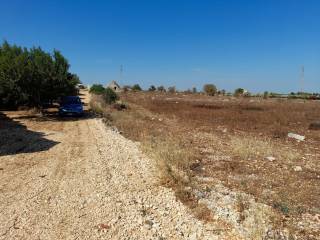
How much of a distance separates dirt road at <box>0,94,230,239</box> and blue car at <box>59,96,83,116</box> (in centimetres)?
1188

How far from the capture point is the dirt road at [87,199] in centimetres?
511

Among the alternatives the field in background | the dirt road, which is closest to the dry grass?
the field in background

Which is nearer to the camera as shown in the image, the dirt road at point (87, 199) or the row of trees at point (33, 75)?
the dirt road at point (87, 199)

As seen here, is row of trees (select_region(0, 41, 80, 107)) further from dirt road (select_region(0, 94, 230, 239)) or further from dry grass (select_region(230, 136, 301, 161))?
dry grass (select_region(230, 136, 301, 161))

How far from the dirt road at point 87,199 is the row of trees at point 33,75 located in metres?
11.0

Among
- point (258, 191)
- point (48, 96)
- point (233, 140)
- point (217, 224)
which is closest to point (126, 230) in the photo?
point (217, 224)

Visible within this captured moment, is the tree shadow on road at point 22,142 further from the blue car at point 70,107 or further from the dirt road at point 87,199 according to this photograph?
the blue car at point 70,107

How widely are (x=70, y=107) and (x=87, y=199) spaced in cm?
1760

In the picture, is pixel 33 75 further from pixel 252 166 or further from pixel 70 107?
pixel 252 166

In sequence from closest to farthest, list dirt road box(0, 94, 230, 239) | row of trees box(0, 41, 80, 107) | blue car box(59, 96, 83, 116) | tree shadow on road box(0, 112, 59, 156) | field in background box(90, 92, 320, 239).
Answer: dirt road box(0, 94, 230, 239) → field in background box(90, 92, 320, 239) → tree shadow on road box(0, 112, 59, 156) → row of trees box(0, 41, 80, 107) → blue car box(59, 96, 83, 116)

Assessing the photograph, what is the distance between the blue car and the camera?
75.0 ft

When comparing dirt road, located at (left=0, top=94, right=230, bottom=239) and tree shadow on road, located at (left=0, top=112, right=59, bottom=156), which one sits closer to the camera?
dirt road, located at (left=0, top=94, right=230, bottom=239)

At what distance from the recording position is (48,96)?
22.9 metres

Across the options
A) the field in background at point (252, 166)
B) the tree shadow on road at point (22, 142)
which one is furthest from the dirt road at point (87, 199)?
the field in background at point (252, 166)
